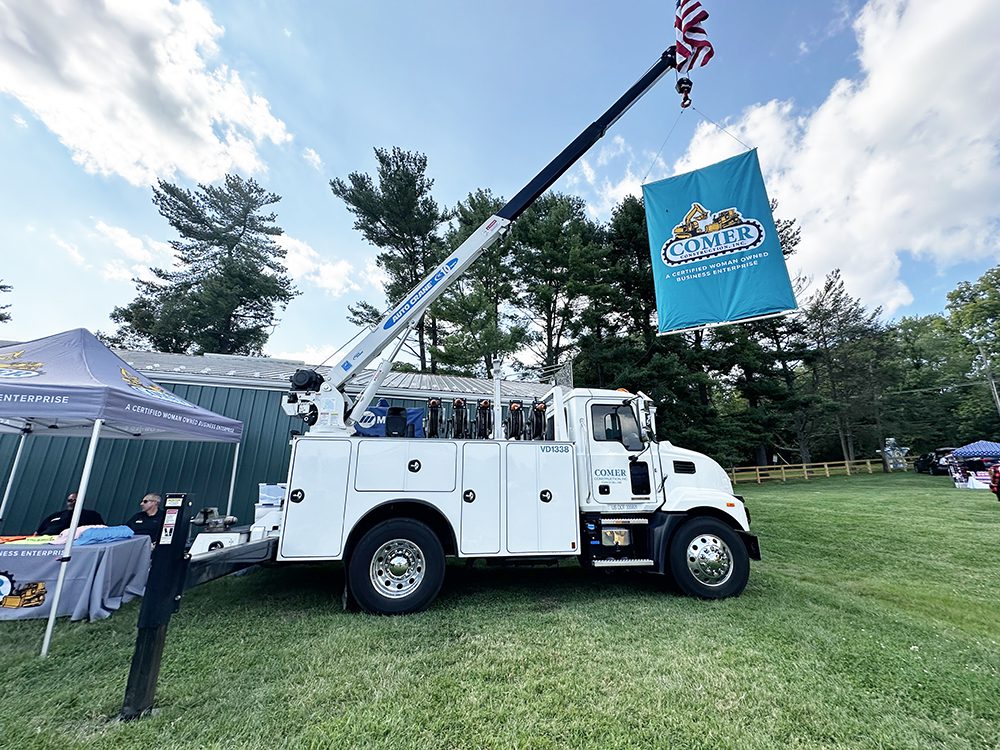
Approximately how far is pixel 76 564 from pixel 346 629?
10.2 ft

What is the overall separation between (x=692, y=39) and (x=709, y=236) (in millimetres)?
2936

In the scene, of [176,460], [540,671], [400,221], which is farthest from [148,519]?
[400,221]

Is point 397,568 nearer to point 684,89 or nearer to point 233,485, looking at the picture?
point 233,485

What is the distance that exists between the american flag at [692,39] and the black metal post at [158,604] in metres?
8.44

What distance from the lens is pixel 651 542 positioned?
5.18m

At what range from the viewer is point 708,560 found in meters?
5.07

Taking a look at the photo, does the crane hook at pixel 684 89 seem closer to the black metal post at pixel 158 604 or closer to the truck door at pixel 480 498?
the truck door at pixel 480 498

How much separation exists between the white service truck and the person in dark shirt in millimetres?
2804

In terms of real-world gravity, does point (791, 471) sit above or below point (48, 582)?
above

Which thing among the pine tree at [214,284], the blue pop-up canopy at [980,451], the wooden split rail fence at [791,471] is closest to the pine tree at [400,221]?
the pine tree at [214,284]

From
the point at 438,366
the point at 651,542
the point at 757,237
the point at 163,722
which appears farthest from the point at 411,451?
the point at 438,366

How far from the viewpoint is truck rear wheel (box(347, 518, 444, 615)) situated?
443 cm

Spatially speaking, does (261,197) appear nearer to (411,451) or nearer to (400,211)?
(400,211)

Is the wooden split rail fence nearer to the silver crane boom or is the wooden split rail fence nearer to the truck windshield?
the truck windshield
